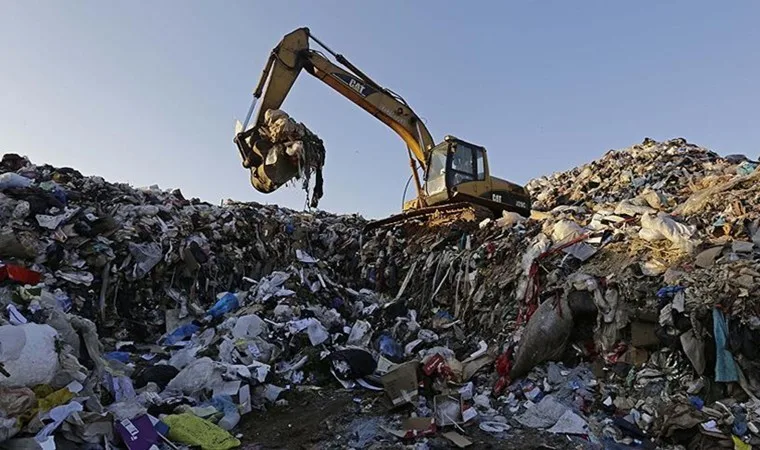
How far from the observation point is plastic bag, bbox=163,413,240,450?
3266mm

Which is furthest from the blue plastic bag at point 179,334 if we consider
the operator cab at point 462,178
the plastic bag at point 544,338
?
the operator cab at point 462,178

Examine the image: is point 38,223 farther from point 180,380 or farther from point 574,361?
point 574,361

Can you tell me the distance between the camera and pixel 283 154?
686cm

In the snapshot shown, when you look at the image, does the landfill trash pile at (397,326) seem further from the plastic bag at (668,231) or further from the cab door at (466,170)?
the cab door at (466,170)

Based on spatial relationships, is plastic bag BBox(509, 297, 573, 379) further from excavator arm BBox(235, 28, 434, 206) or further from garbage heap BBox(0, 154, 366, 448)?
excavator arm BBox(235, 28, 434, 206)

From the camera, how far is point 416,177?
8930 millimetres

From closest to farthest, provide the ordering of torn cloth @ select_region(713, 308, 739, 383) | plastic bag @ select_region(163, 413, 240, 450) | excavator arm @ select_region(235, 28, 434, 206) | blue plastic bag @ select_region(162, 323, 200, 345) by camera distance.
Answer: plastic bag @ select_region(163, 413, 240, 450) < torn cloth @ select_region(713, 308, 739, 383) < blue plastic bag @ select_region(162, 323, 200, 345) < excavator arm @ select_region(235, 28, 434, 206)

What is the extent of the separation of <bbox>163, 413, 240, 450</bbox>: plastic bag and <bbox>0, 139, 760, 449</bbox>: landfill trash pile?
0.02 meters

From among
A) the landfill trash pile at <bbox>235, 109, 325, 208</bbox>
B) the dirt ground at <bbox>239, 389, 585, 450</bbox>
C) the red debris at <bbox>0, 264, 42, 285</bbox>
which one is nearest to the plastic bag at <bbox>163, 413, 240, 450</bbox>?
the dirt ground at <bbox>239, 389, 585, 450</bbox>

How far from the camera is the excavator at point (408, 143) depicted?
7680mm

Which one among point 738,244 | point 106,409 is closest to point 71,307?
point 106,409

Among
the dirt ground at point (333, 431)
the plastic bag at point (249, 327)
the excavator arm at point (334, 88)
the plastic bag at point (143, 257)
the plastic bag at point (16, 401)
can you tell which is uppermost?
the excavator arm at point (334, 88)

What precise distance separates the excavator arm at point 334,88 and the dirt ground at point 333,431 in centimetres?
414

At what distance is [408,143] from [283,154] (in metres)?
2.82
